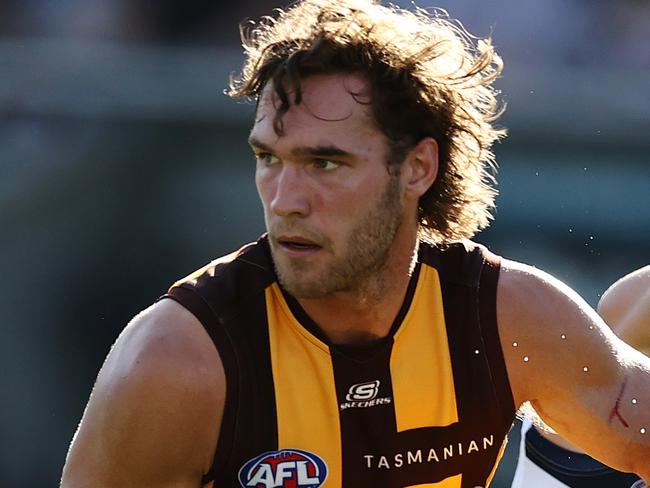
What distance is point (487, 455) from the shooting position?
10.7ft

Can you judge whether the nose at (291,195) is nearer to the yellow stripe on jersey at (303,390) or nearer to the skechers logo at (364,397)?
the yellow stripe on jersey at (303,390)

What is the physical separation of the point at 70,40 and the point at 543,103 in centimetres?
311

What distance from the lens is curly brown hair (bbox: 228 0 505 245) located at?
316cm

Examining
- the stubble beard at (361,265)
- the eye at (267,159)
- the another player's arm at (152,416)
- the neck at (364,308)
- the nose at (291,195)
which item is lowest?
the another player's arm at (152,416)

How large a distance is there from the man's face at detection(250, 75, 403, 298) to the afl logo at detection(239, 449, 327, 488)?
41 centimetres

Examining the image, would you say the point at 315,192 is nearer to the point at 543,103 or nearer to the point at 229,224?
the point at 229,224

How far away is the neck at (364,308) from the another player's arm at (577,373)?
297 mm

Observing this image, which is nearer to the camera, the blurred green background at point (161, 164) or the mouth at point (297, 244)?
the mouth at point (297, 244)

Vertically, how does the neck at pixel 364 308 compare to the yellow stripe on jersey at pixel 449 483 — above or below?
above

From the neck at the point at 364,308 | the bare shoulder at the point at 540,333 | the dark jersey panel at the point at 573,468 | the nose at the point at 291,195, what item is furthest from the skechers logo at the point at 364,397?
the dark jersey panel at the point at 573,468

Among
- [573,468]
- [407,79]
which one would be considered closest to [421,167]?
[407,79]

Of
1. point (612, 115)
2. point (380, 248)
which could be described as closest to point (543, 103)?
point (612, 115)

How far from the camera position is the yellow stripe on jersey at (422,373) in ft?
10.3

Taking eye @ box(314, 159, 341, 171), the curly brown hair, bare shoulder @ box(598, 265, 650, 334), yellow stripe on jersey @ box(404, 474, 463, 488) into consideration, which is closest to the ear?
the curly brown hair
